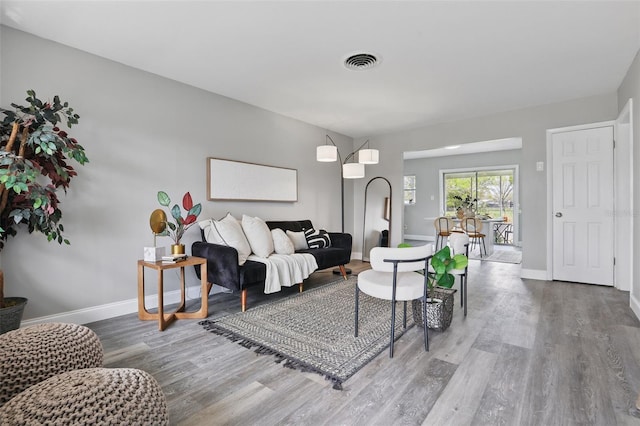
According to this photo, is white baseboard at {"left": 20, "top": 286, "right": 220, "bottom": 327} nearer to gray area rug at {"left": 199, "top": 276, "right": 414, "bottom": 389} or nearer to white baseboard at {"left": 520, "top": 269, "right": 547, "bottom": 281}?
gray area rug at {"left": 199, "top": 276, "right": 414, "bottom": 389}

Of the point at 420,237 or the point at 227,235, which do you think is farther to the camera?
the point at 420,237

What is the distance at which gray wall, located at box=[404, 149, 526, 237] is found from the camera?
8.59m

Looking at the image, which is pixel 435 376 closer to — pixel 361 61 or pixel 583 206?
pixel 361 61

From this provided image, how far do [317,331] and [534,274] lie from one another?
11.8 ft

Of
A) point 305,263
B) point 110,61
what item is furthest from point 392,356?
point 110,61

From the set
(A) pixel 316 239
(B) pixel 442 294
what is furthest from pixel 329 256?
(B) pixel 442 294

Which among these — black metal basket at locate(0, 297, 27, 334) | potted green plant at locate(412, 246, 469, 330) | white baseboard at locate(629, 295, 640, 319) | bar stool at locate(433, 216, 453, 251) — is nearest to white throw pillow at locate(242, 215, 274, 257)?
potted green plant at locate(412, 246, 469, 330)

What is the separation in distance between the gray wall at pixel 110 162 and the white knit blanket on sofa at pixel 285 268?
0.97 meters

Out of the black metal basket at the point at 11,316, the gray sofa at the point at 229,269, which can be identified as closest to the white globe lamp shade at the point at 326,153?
the gray sofa at the point at 229,269

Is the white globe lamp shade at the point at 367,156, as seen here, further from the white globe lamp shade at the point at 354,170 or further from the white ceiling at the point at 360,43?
the white ceiling at the point at 360,43

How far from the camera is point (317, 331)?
2547 mm

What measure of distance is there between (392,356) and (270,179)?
3004mm

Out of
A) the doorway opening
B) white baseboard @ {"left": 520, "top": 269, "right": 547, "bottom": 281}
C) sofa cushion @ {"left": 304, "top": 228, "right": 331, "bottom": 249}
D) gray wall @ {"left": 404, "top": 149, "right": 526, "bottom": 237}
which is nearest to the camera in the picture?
sofa cushion @ {"left": 304, "top": 228, "right": 331, "bottom": 249}

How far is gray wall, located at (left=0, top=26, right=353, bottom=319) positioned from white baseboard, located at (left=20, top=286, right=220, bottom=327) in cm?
4
